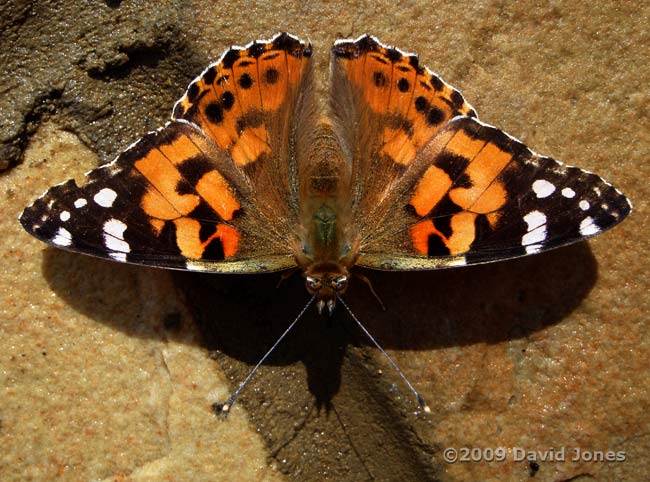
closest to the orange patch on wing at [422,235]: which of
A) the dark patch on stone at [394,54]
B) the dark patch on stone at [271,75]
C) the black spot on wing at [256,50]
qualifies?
the dark patch on stone at [394,54]

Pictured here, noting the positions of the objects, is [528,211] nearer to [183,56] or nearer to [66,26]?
[183,56]

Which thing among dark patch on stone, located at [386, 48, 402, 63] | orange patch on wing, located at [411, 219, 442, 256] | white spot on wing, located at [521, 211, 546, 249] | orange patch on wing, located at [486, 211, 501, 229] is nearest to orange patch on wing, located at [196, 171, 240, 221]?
orange patch on wing, located at [411, 219, 442, 256]

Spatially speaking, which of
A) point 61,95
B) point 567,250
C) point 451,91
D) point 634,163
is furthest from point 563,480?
point 61,95

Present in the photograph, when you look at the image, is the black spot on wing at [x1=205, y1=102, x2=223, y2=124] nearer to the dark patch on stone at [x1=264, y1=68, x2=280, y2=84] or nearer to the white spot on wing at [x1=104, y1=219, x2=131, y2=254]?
the dark patch on stone at [x1=264, y1=68, x2=280, y2=84]

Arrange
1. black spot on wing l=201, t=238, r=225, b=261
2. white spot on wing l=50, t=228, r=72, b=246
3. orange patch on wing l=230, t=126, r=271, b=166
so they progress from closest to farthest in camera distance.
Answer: white spot on wing l=50, t=228, r=72, b=246 → black spot on wing l=201, t=238, r=225, b=261 → orange patch on wing l=230, t=126, r=271, b=166

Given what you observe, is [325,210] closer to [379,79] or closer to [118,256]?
[379,79]

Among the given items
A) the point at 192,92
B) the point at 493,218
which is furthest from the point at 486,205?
the point at 192,92

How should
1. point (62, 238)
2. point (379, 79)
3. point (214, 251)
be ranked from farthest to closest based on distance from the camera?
1. point (379, 79)
2. point (214, 251)
3. point (62, 238)

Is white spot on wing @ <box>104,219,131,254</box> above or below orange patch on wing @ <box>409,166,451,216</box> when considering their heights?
below
